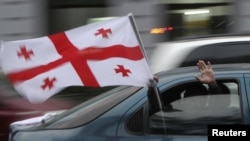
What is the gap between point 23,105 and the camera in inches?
262

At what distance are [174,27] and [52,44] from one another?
338 inches

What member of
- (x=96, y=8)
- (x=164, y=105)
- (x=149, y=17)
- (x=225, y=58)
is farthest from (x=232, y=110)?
(x=96, y=8)

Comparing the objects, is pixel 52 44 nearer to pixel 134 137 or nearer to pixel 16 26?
pixel 134 137

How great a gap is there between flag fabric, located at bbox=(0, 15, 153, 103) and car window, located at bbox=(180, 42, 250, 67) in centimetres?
284

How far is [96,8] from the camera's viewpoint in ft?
42.0

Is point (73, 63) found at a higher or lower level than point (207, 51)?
higher

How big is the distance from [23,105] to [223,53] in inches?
91.9

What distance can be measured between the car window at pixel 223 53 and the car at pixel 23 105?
4.05 ft

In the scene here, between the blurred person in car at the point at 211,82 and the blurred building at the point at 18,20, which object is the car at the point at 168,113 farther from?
the blurred building at the point at 18,20

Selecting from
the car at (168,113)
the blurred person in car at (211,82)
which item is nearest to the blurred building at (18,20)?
the car at (168,113)

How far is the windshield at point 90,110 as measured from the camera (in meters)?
4.27

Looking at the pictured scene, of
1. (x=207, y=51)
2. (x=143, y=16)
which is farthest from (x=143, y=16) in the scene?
(x=207, y=51)

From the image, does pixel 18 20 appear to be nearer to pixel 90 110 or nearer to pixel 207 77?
pixel 90 110

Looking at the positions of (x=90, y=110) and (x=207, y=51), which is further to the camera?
(x=207, y=51)
